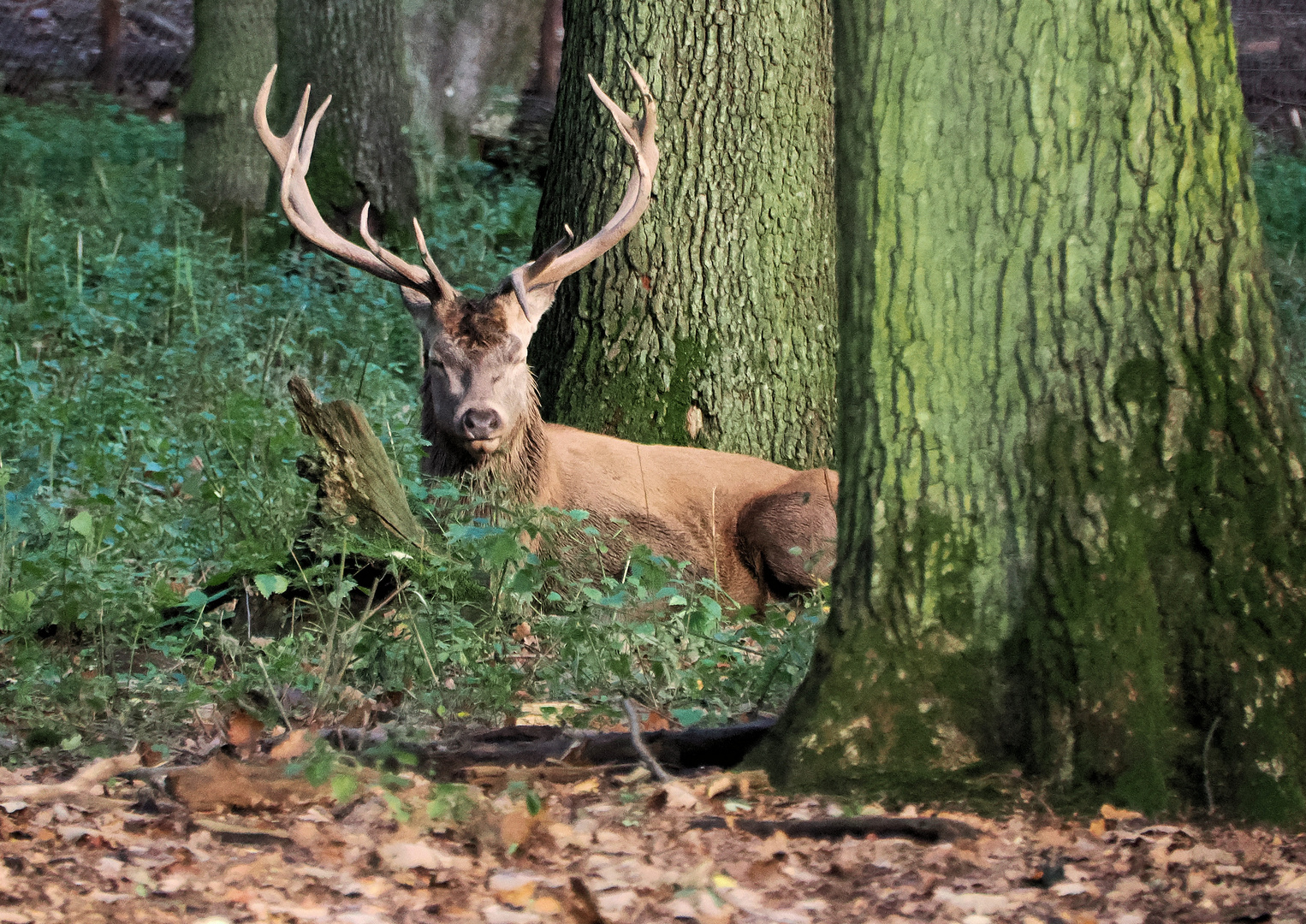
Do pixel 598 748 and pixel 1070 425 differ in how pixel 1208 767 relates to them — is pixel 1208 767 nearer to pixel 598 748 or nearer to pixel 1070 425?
pixel 1070 425

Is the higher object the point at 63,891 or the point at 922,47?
the point at 922,47

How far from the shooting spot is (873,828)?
3.38 m

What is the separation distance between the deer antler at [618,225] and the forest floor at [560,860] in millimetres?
3700

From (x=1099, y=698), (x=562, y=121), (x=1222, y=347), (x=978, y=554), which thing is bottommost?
(x=1099, y=698)

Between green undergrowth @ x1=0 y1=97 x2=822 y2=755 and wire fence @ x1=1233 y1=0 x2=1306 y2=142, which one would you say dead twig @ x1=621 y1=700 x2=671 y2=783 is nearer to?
green undergrowth @ x1=0 y1=97 x2=822 y2=755

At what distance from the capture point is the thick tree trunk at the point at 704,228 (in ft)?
24.1

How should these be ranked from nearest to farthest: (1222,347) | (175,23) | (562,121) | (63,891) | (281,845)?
(63,891) < (281,845) < (1222,347) < (562,121) < (175,23)

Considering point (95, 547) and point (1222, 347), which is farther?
point (95, 547)

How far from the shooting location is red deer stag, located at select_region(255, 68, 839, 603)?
6961 millimetres

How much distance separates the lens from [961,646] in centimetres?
366

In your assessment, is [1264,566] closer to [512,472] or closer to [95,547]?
[95,547]

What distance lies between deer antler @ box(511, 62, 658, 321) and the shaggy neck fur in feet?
1.96

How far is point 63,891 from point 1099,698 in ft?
7.64

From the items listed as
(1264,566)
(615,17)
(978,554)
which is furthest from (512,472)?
(1264,566)
